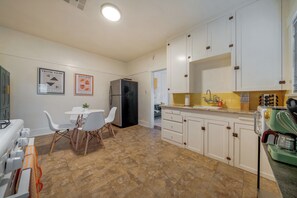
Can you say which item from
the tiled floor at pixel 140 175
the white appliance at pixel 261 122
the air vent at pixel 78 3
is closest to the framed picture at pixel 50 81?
the tiled floor at pixel 140 175

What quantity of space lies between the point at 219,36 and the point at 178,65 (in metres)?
0.94

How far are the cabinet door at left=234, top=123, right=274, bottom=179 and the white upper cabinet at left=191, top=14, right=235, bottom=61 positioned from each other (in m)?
Answer: 1.37

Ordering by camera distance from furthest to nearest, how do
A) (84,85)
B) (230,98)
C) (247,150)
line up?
1. (84,85)
2. (230,98)
3. (247,150)

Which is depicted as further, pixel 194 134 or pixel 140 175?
pixel 194 134

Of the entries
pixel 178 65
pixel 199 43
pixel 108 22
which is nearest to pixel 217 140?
pixel 178 65

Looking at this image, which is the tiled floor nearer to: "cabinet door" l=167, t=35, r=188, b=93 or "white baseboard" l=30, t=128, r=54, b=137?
"white baseboard" l=30, t=128, r=54, b=137

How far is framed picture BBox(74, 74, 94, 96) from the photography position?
362 cm

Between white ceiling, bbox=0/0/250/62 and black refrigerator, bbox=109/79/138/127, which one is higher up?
white ceiling, bbox=0/0/250/62

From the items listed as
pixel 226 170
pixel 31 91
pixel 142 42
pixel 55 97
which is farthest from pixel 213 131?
pixel 31 91

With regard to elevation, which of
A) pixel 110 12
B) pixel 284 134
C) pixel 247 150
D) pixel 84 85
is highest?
pixel 110 12

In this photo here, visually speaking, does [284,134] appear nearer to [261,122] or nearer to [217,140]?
[261,122]

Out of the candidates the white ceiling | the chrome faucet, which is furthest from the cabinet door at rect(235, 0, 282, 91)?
the chrome faucet

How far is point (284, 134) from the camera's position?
0.70 meters

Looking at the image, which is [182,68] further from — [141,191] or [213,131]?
[141,191]
